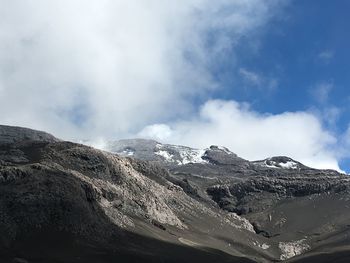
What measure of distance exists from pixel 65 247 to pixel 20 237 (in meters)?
16.1

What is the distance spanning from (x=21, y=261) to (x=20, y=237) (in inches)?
738

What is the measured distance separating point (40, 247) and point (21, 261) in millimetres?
13556

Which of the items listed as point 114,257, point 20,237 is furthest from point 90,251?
point 20,237

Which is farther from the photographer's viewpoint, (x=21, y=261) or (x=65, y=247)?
(x=65, y=247)

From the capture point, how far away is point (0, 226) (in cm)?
19875

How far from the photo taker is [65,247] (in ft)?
643

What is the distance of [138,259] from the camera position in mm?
199375

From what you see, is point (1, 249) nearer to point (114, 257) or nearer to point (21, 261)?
point (21, 261)

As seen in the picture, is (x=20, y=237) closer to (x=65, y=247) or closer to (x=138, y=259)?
(x=65, y=247)

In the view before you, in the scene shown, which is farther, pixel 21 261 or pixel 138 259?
pixel 138 259

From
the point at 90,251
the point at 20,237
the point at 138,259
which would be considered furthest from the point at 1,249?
the point at 138,259

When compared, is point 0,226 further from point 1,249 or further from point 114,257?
point 114,257

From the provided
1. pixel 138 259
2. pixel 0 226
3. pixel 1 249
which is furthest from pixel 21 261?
pixel 138 259

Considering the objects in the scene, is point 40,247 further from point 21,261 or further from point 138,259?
point 138,259
